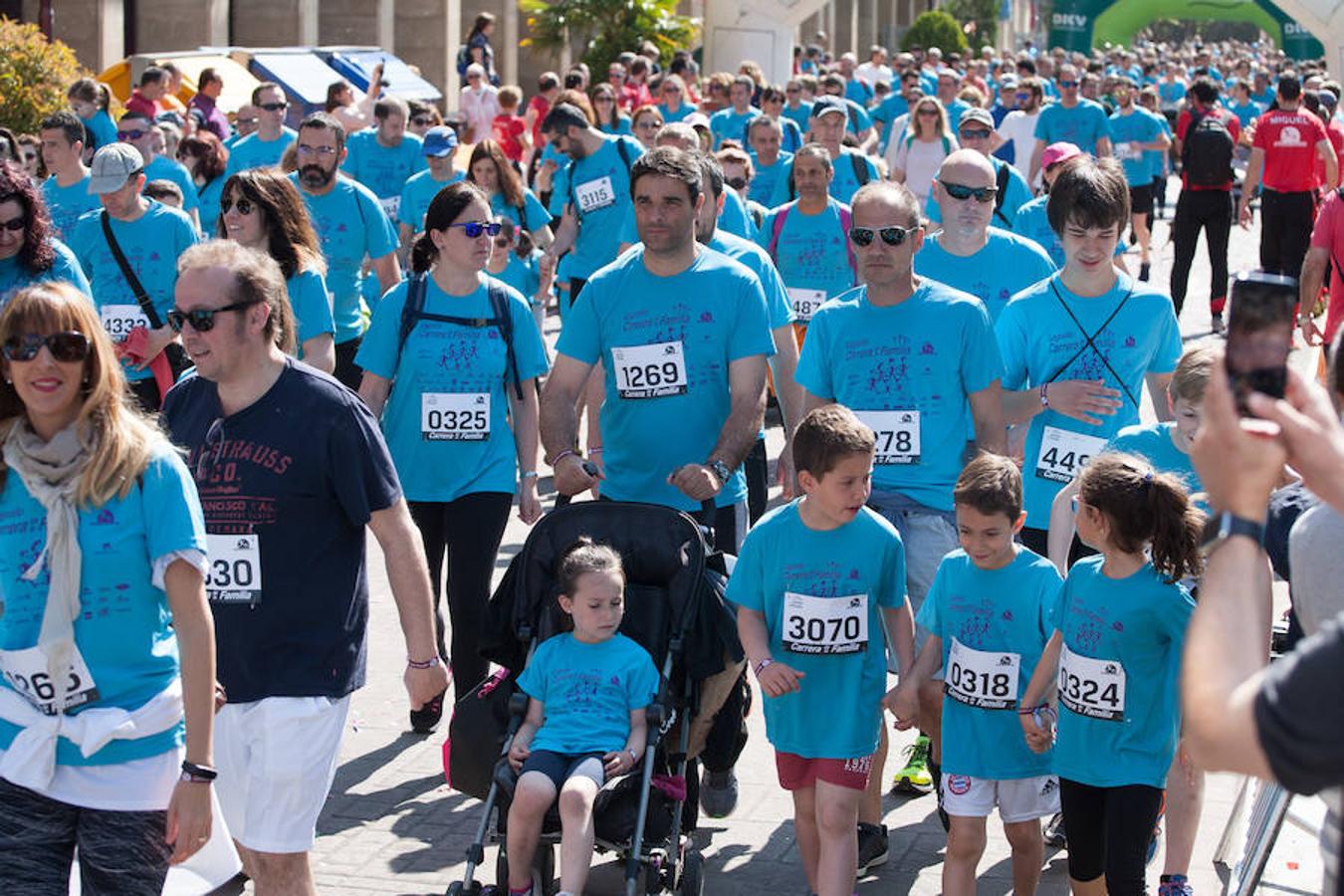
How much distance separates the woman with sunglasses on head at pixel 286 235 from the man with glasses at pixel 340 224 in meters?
1.92

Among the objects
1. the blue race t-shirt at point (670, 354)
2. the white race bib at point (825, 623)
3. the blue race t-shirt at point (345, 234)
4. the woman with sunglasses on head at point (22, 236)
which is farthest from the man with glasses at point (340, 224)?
the white race bib at point (825, 623)

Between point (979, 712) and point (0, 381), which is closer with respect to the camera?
point (0, 381)

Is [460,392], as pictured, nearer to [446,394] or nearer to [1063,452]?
[446,394]

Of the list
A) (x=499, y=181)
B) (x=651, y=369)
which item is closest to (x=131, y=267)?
(x=499, y=181)

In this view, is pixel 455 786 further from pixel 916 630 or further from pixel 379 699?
pixel 379 699

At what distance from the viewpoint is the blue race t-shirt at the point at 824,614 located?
5.21m

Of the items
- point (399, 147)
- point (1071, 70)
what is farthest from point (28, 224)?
point (1071, 70)

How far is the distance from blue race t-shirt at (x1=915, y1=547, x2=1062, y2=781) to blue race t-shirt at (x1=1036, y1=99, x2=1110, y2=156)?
11.9m

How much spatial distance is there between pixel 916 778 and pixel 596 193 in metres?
5.75

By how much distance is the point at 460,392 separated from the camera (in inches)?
265

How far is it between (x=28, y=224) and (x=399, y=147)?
7.13 metres

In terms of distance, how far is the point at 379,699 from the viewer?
24.1 feet

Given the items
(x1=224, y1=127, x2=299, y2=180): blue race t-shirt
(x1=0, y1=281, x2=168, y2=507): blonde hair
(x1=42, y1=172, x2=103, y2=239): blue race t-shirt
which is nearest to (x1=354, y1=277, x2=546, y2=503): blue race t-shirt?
(x1=0, y1=281, x2=168, y2=507): blonde hair

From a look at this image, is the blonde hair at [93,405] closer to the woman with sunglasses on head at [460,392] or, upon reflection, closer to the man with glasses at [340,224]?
the woman with sunglasses on head at [460,392]
